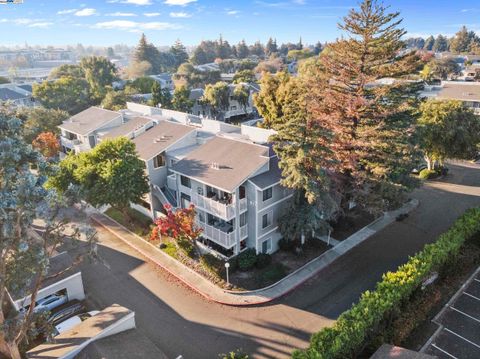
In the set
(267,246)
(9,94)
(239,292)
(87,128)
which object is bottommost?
(239,292)

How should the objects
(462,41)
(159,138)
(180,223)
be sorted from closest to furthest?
(180,223), (159,138), (462,41)

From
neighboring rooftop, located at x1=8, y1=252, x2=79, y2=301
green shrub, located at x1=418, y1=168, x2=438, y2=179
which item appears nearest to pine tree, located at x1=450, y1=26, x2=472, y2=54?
green shrub, located at x1=418, y1=168, x2=438, y2=179

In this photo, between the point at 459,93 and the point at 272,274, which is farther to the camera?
the point at 459,93

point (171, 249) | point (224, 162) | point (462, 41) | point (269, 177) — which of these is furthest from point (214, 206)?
point (462, 41)

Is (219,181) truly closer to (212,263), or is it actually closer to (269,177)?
(269,177)

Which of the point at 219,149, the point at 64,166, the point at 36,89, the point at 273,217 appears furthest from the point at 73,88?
the point at 273,217

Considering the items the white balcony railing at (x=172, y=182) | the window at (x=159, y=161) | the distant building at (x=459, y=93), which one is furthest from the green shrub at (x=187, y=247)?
the distant building at (x=459, y=93)
